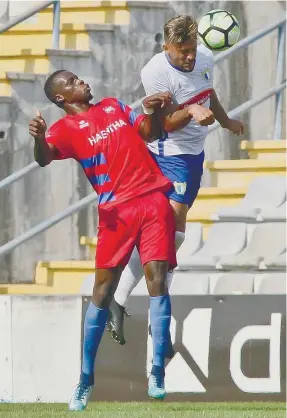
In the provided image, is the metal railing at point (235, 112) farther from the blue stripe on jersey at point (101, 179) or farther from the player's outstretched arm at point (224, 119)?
the blue stripe on jersey at point (101, 179)

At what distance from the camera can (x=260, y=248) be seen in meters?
13.1

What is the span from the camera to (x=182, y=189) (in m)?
10.2

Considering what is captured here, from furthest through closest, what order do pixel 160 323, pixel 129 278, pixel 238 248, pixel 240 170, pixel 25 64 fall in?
pixel 25 64
pixel 240 170
pixel 238 248
pixel 129 278
pixel 160 323

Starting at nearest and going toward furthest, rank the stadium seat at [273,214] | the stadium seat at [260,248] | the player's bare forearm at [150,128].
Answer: the player's bare forearm at [150,128] → the stadium seat at [260,248] → the stadium seat at [273,214]

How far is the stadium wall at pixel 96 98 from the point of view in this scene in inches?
567

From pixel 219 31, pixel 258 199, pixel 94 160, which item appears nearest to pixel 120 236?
pixel 94 160

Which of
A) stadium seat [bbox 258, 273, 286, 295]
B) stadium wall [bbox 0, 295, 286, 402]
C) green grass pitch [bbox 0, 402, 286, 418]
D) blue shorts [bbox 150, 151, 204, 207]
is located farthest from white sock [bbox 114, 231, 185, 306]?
stadium seat [bbox 258, 273, 286, 295]

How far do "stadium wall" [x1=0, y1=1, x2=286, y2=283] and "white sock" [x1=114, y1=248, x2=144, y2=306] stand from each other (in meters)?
4.05

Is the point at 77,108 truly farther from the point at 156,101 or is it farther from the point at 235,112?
the point at 235,112

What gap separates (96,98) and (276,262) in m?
2.81

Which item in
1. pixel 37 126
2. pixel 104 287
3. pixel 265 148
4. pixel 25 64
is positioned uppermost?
pixel 25 64

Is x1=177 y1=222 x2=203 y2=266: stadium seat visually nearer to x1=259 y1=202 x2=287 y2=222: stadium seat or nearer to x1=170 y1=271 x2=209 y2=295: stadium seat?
x1=170 y1=271 x2=209 y2=295: stadium seat

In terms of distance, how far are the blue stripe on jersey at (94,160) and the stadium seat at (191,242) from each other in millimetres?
3618

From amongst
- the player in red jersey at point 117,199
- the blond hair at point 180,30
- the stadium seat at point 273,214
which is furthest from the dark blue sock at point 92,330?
the stadium seat at point 273,214
